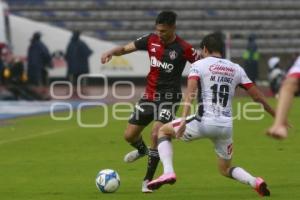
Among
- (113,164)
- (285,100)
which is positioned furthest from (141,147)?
(285,100)

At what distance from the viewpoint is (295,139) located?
17734 mm

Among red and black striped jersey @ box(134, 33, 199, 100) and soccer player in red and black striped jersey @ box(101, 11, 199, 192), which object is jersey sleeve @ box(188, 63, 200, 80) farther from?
red and black striped jersey @ box(134, 33, 199, 100)

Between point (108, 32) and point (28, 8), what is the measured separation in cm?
411

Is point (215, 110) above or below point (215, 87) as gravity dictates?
below

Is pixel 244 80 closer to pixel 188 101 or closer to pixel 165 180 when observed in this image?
pixel 188 101

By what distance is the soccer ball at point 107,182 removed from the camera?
10852 mm

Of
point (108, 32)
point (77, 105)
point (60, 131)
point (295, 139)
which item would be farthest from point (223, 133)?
point (108, 32)

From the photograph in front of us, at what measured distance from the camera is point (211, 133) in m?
10.1

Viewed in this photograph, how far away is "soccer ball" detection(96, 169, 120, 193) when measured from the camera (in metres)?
10.9

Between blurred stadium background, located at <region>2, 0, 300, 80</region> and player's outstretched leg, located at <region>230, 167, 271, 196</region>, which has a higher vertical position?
player's outstretched leg, located at <region>230, 167, 271, 196</region>

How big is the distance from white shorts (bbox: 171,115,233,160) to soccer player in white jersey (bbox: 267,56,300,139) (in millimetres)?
3459

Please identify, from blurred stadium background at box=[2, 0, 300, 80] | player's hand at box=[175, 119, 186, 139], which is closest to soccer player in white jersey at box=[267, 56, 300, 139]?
player's hand at box=[175, 119, 186, 139]

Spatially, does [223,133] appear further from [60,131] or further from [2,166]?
[60,131]

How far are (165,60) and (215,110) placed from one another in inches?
54.3
